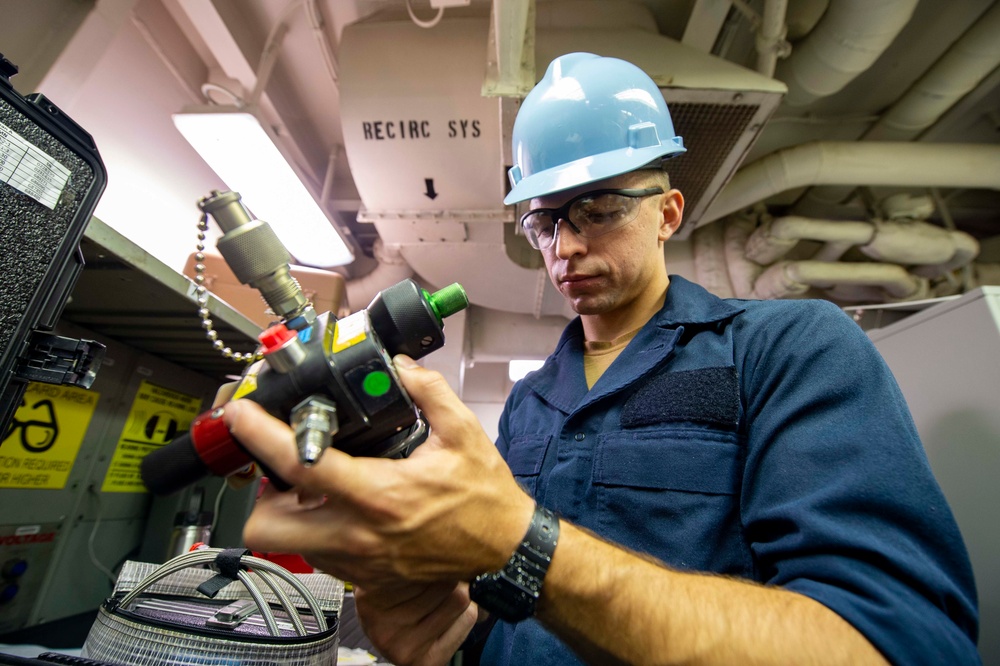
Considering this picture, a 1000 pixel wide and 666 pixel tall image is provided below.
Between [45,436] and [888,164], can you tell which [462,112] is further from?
[888,164]

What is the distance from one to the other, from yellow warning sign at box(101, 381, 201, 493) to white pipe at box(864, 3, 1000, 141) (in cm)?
296

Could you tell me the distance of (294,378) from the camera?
1.20 ft

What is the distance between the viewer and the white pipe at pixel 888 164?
178 centimetres

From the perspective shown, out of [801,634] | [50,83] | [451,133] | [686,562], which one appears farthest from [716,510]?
[50,83]

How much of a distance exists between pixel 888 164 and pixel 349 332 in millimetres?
2375

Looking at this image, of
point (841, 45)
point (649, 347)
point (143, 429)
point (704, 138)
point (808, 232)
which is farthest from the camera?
point (808, 232)

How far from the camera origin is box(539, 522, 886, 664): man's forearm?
0.37 metres

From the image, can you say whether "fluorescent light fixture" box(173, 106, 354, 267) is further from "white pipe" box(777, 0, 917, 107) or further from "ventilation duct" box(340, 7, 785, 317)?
"white pipe" box(777, 0, 917, 107)

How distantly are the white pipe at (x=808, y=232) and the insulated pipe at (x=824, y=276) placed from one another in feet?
0.37

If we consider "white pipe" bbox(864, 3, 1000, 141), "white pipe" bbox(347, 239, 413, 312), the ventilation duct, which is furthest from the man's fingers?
"white pipe" bbox(864, 3, 1000, 141)

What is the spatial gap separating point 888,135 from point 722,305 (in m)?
2.03

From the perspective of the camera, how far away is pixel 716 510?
0.58 m

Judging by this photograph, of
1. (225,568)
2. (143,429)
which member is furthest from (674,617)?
(143,429)

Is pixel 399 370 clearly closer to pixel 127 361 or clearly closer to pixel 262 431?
pixel 262 431
